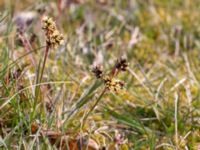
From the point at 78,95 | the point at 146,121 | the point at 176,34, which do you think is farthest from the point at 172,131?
the point at 176,34

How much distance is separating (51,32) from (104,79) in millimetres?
214

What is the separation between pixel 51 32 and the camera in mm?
1386

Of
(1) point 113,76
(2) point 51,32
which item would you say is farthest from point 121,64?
(2) point 51,32

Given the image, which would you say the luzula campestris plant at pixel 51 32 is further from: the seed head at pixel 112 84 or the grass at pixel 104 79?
the seed head at pixel 112 84

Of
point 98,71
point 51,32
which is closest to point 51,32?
point 51,32

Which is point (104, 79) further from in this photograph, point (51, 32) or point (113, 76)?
point (51, 32)

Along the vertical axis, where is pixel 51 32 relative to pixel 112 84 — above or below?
above

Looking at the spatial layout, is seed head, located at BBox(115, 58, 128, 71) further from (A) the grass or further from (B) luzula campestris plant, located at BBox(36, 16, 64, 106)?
(B) luzula campestris plant, located at BBox(36, 16, 64, 106)

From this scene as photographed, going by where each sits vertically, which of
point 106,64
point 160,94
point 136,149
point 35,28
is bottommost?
point 136,149

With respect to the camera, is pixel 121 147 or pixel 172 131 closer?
pixel 121 147

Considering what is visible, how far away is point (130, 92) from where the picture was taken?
2.00m

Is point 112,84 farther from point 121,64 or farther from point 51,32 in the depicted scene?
point 51,32

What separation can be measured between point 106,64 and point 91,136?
732 millimetres

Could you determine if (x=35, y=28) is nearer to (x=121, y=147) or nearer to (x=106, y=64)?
(x=106, y=64)
